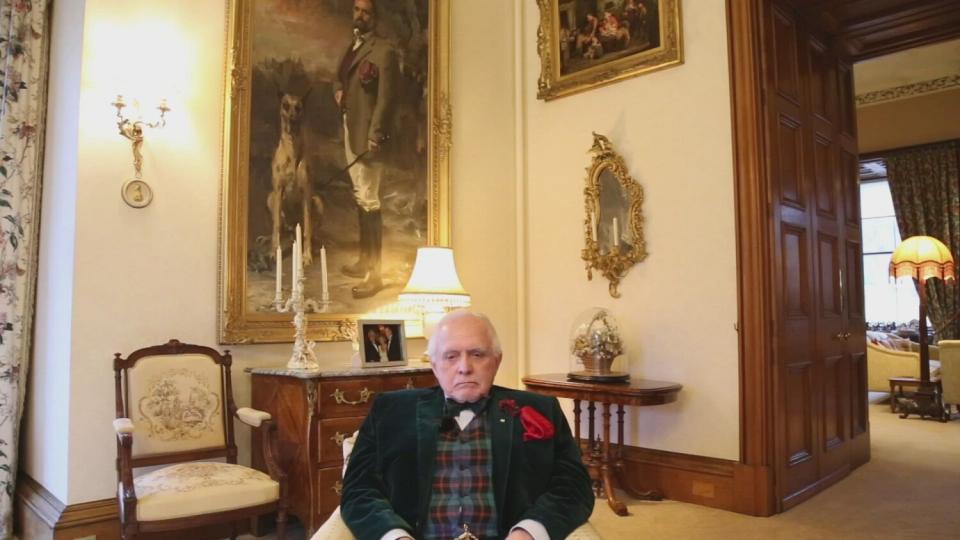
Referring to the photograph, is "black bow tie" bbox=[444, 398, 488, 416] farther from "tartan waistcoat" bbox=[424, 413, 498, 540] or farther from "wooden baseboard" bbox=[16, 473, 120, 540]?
"wooden baseboard" bbox=[16, 473, 120, 540]

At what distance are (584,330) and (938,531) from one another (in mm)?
2031

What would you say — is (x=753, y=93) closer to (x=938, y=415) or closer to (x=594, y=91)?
(x=594, y=91)

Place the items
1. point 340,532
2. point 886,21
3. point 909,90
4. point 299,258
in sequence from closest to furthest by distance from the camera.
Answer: point 340,532 → point 299,258 → point 886,21 → point 909,90

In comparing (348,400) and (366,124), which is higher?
(366,124)

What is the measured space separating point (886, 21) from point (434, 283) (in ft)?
11.7

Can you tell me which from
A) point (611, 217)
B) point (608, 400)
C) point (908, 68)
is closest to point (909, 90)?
point (908, 68)

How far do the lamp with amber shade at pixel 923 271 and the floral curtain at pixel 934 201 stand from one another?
1.70m

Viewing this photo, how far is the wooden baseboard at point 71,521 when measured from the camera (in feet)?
9.88

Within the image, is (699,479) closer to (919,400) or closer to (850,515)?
(850,515)

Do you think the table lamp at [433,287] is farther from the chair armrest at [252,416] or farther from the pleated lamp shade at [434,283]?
the chair armrest at [252,416]

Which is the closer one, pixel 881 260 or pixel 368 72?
pixel 368 72

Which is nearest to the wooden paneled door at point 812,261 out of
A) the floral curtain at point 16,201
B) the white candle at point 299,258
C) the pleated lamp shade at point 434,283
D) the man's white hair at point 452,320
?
the pleated lamp shade at point 434,283

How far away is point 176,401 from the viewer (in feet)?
10.4

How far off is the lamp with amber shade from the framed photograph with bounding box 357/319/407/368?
19.4 ft
